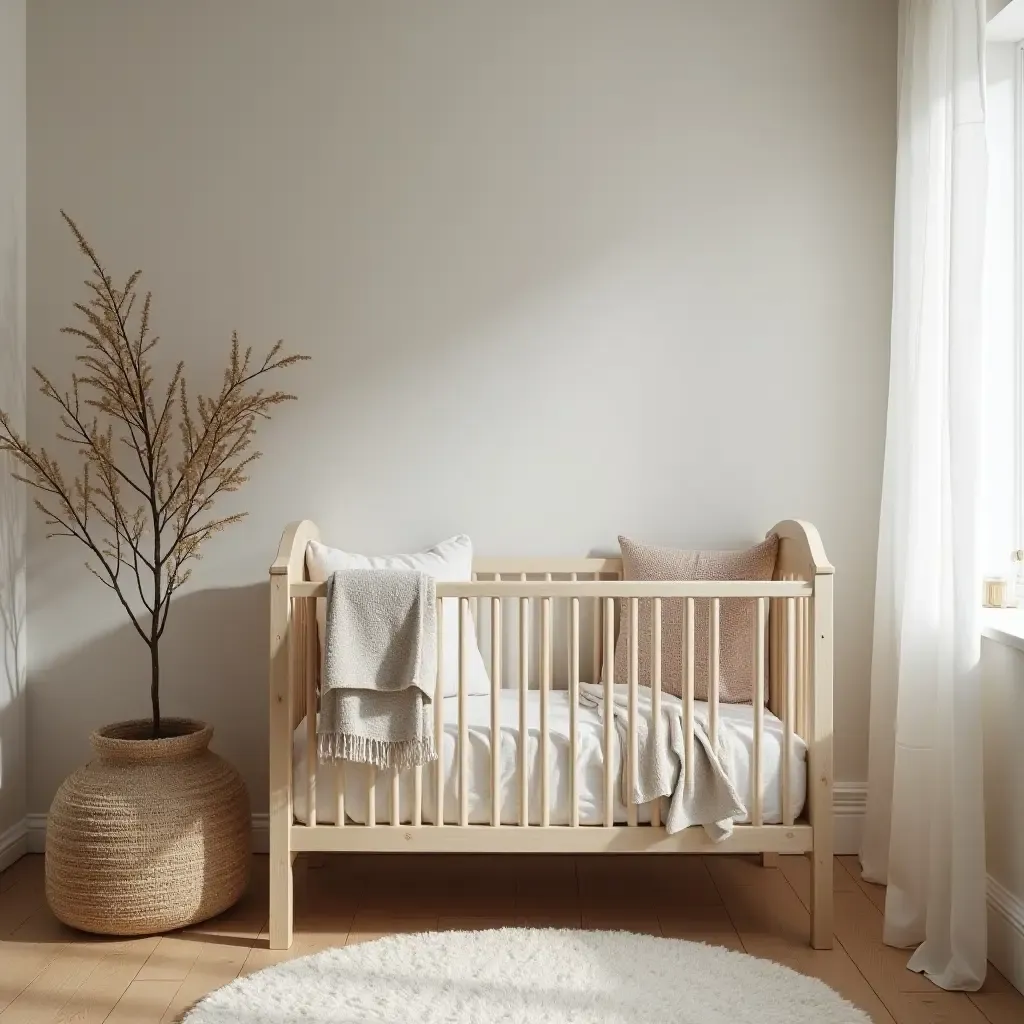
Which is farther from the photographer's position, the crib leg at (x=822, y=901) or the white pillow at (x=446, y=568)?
the white pillow at (x=446, y=568)

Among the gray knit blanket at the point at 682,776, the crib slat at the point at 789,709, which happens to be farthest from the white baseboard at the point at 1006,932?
the gray knit blanket at the point at 682,776

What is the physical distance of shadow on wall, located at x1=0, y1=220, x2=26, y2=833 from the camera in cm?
285

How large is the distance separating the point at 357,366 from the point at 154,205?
0.70m

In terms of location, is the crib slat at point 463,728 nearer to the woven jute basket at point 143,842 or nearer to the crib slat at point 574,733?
the crib slat at point 574,733

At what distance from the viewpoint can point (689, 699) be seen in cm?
235

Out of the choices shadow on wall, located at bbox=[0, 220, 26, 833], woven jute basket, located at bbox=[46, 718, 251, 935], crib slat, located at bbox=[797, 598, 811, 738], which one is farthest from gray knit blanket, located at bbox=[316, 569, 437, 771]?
shadow on wall, located at bbox=[0, 220, 26, 833]

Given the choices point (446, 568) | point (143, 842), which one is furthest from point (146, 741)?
point (446, 568)

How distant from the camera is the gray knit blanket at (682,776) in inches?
91.7

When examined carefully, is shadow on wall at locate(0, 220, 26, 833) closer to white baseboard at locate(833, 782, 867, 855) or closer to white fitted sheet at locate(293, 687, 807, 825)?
white fitted sheet at locate(293, 687, 807, 825)

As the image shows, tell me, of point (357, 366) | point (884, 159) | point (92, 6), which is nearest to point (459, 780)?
point (357, 366)

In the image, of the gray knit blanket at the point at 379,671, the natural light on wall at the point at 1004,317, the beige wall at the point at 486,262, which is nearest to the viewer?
the gray knit blanket at the point at 379,671

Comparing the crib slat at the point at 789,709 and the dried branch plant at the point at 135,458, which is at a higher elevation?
the dried branch plant at the point at 135,458

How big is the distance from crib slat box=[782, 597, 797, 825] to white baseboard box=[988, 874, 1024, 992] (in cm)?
44

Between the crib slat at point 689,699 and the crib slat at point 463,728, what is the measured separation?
1.56 feet
